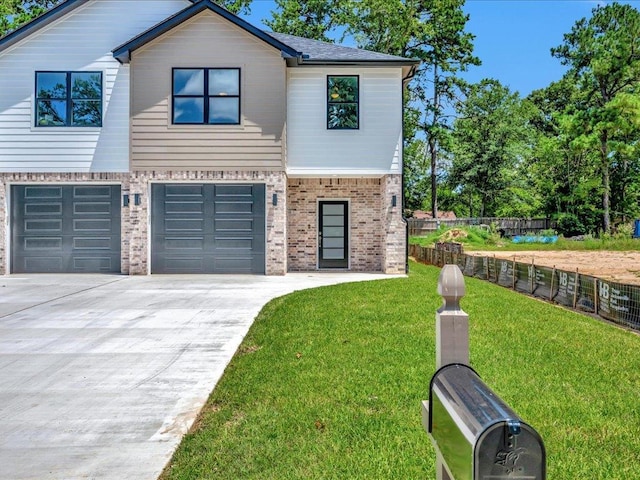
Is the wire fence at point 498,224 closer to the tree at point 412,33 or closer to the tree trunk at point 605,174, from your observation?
the tree trunk at point 605,174

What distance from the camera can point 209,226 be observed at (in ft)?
46.8

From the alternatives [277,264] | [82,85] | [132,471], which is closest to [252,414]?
[132,471]

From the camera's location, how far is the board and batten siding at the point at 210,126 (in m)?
13.9

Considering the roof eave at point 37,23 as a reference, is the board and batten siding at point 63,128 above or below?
below

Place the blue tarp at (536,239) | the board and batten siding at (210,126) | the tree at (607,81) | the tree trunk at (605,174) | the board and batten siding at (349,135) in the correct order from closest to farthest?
the board and batten siding at (210,126) < the board and batten siding at (349,135) < the blue tarp at (536,239) < the tree at (607,81) < the tree trunk at (605,174)

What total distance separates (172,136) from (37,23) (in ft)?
15.5

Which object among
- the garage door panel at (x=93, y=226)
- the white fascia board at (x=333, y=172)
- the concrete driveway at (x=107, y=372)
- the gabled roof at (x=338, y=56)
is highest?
the gabled roof at (x=338, y=56)

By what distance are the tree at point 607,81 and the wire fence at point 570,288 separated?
920 inches

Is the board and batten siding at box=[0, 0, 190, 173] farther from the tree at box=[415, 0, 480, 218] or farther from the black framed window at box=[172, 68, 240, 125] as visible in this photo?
the tree at box=[415, 0, 480, 218]

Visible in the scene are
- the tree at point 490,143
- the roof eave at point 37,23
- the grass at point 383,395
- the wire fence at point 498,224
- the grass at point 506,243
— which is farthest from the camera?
the tree at point 490,143

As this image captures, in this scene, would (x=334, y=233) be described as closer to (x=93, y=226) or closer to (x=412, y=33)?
(x=93, y=226)

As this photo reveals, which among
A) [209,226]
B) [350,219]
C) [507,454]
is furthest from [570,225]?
[507,454]

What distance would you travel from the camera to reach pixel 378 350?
5.58 meters

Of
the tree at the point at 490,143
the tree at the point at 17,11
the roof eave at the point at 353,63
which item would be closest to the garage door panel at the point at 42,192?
the roof eave at the point at 353,63
